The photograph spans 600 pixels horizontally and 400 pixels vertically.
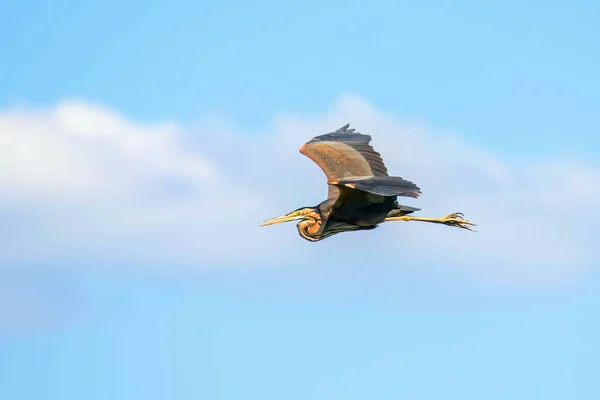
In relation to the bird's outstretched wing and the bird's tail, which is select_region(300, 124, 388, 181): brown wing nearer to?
the bird's outstretched wing

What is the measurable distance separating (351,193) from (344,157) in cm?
295

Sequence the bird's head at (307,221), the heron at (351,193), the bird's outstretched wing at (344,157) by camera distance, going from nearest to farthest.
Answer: the heron at (351,193) → the bird's head at (307,221) → the bird's outstretched wing at (344,157)

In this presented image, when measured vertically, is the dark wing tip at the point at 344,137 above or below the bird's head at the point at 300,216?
above

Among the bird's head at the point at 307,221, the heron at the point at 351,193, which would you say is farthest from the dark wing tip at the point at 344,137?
the bird's head at the point at 307,221

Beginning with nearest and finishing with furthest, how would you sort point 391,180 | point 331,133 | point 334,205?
point 391,180 → point 334,205 → point 331,133

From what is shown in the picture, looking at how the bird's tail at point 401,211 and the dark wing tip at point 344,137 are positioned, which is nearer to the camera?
the bird's tail at point 401,211

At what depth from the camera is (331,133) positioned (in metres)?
26.1

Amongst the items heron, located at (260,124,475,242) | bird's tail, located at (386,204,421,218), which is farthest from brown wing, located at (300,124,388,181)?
bird's tail, located at (386,204,421,218)

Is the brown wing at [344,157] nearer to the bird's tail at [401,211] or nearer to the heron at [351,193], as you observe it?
the heron at [351,193]

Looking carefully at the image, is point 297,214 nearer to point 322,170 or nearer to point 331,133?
point 322,170

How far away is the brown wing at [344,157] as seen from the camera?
79.9 ft

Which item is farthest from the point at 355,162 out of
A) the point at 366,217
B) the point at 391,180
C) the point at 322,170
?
the point at 391,180

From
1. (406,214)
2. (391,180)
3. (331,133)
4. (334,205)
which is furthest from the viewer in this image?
(331,133)

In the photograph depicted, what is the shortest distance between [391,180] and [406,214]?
Answer: 11.6ft
